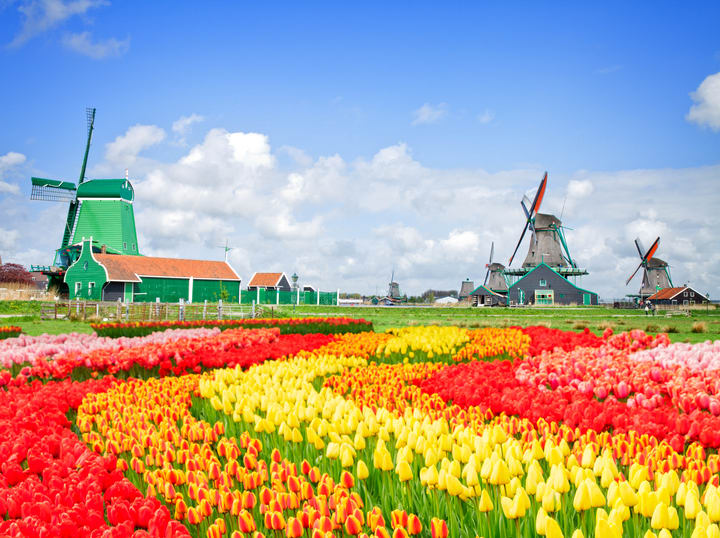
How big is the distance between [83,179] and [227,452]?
5699 centimetres

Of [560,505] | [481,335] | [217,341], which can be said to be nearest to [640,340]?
[481,335]

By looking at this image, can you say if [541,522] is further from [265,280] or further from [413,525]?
[265,280]

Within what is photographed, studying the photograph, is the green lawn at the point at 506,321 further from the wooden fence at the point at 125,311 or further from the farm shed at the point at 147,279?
the farm shed at the point at 147,279

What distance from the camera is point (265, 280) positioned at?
64562 mm

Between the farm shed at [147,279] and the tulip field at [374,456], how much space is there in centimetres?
4211

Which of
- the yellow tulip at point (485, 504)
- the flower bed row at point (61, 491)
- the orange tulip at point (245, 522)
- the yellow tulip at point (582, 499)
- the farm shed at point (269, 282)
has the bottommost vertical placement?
the flower bed row at point (61, 491)

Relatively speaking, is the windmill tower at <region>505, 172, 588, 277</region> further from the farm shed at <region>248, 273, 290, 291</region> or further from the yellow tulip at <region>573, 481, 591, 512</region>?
the yellow tulip at <region>573, 481, 591, 512</region>

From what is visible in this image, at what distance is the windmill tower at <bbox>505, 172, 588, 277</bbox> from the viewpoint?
207 ft

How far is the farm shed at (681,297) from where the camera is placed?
206 feet

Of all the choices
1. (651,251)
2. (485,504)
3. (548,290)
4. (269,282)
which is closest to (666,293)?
(651,251)

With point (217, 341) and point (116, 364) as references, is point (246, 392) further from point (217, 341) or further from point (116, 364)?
point (217, 341)

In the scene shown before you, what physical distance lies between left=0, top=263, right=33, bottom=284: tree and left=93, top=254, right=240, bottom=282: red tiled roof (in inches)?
1375

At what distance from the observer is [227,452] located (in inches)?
129

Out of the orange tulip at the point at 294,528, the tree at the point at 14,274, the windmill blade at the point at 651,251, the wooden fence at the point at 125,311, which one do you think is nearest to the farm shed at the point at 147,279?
the wooden fence at the point at 125,311
